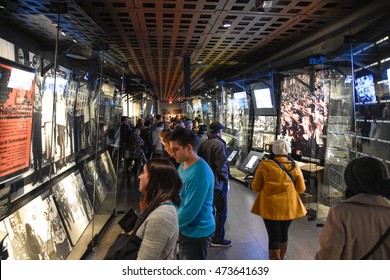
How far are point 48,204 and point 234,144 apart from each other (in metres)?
6.73

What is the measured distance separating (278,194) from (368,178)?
155 cm

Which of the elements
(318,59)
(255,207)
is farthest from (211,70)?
(255,207)

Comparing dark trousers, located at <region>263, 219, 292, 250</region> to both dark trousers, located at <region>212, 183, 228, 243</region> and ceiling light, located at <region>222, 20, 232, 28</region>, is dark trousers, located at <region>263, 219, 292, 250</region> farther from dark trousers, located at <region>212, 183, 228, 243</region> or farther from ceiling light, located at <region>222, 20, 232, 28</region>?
ceiling light, located at <region>222, 20, 232, 28</region>

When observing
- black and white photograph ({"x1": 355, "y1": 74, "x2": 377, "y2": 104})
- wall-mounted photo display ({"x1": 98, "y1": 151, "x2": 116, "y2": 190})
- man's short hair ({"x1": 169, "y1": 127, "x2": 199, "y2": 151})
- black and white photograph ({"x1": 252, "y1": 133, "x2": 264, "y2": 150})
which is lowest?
wall-mounted photo display ({"x1": 98, "y1": 151, "x2": 116, "y2": 190})

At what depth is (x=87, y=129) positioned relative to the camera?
415 centimetres

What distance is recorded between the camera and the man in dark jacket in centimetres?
388

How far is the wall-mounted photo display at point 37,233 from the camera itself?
236 centimetres

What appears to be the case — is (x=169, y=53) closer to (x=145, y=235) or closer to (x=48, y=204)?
(x=48, y=204)

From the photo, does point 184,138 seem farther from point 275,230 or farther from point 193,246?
point 275,230

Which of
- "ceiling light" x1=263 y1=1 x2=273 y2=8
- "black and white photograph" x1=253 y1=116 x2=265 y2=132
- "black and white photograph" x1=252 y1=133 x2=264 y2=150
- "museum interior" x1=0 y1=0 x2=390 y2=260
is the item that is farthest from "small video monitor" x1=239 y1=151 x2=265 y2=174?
"ceiling light" x1=263 y1=1 x2=273 y2=8

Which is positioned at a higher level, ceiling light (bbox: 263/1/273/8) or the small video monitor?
ceiling light (bbox: 263/1/273/8)

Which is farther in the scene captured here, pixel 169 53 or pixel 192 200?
pixel 169 53

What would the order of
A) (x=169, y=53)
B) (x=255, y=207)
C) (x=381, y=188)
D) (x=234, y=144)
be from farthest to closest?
(x=234, y=144), (x=169, y=53), (x=255, y=207), (x=381, y=188)

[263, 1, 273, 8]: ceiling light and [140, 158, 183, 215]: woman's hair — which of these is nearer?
[140, 158, 183, 215]: woman's hair
